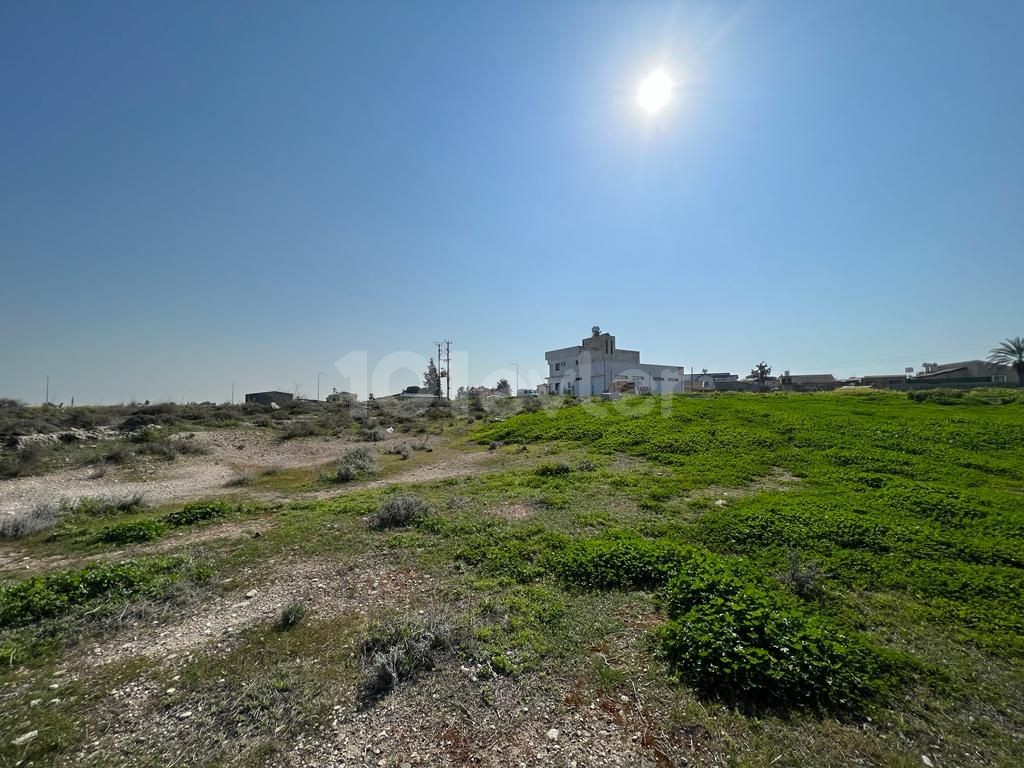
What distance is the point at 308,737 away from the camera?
10.4 ft

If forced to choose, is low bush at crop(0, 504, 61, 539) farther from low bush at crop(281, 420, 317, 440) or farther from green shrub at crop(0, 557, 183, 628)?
low bush at crop(281, 420, 317, 440)

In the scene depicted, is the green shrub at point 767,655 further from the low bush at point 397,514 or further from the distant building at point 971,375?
the distant building at point 971,375

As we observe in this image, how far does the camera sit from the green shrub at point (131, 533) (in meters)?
7.77

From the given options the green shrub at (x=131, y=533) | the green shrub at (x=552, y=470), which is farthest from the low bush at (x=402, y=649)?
the green shrub at (x=552, y=470)

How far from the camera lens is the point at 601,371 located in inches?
1734

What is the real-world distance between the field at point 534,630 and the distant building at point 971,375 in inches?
2008

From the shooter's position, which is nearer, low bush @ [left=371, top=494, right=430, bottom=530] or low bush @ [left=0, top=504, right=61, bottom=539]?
low bush @ [left=371, top=494, right=430, bottom=530]

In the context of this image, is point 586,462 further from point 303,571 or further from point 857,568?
point 303,571

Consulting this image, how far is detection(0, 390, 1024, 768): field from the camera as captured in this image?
312cm

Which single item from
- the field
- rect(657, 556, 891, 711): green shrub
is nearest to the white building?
the field

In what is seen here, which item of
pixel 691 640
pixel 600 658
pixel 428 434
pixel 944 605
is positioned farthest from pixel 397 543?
pixel 428 434

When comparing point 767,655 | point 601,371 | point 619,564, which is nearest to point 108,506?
point 619,564

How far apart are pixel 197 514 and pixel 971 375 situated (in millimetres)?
79007

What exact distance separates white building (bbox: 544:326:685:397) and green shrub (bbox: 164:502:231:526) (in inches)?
1367
